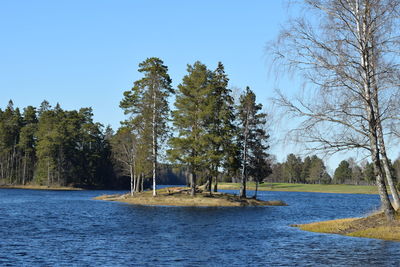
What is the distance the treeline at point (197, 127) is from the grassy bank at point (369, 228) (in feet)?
103

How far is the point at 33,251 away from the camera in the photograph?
23156 mm

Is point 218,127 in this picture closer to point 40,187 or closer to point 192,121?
point 192,121

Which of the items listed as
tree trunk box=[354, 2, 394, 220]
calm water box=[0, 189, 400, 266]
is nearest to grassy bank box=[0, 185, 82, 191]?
calm water box=[0, 189, 400, 266]

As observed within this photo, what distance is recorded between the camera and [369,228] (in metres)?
28.5

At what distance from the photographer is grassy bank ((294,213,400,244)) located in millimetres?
26781

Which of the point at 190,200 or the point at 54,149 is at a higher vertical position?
the point at 54,149

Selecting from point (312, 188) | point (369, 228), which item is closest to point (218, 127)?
point (369, 228)

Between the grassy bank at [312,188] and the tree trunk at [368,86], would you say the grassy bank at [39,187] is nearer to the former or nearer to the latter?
the grassy bank at [312,188]

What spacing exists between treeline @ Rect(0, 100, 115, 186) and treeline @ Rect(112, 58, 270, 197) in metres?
50.7

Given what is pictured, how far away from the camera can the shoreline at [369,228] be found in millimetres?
26734

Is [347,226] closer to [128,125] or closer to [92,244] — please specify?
[92,244]

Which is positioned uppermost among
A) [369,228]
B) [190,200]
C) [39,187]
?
[39,187]

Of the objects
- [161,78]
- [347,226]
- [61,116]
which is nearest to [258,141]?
[161,78]

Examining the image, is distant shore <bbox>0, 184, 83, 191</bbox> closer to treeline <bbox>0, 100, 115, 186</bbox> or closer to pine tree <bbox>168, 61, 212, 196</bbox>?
treeline <bbox>0, 100, 115, 186</bbox>
